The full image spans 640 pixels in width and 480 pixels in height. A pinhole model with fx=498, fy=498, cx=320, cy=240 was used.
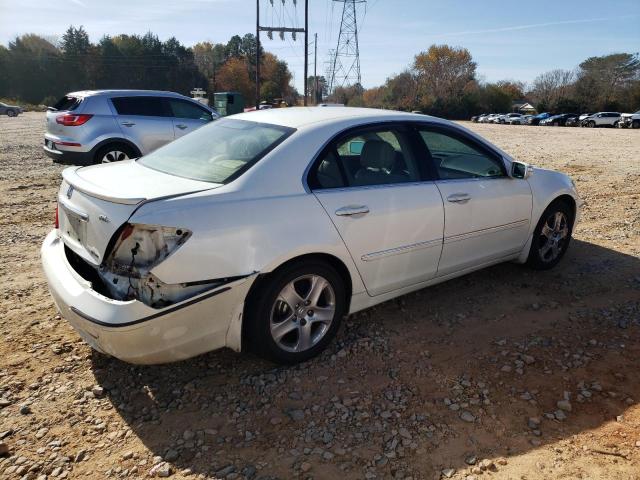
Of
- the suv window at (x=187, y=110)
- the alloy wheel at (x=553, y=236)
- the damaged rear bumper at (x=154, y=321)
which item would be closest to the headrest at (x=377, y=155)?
the damaged rear bumper at (x=154, y=321)

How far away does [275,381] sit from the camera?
9.97 ft

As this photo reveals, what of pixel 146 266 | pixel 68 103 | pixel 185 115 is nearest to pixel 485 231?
pixel 146 266

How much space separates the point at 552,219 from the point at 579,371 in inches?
78.7

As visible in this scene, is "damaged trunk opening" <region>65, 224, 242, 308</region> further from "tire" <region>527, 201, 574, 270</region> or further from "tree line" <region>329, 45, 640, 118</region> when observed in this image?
"tree line" <region>329, 45, 640, 118</region>

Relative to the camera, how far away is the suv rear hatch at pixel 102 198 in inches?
104

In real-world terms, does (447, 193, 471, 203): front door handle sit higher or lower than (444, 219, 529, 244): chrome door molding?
higher

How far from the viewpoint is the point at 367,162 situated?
11.8 ft

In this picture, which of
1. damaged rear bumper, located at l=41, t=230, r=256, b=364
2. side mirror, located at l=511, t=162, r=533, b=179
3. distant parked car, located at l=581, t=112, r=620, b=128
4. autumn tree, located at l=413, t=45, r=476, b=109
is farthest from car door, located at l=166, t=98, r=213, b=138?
autumn tree, located at l=413, t=45, r=476, b=109

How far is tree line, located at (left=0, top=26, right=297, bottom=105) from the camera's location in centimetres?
7419

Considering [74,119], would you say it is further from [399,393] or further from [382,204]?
[399,393]

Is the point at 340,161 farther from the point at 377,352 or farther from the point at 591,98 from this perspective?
the point at 591,98

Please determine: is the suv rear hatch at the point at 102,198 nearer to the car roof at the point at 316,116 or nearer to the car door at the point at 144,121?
the car roof at the point at 316,116

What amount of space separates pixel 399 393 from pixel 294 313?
785 mm

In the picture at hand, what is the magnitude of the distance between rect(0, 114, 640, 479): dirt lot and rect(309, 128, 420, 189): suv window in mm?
1116
